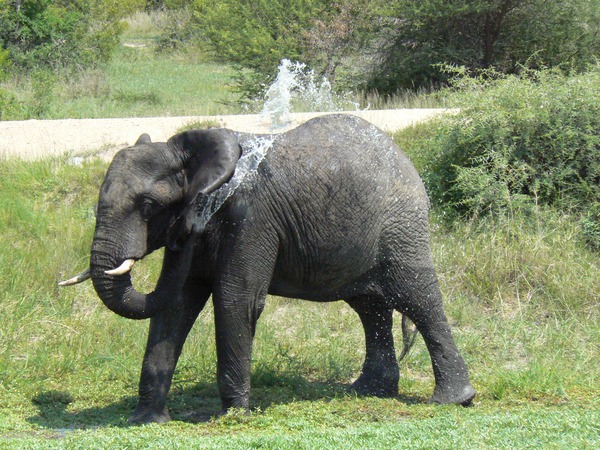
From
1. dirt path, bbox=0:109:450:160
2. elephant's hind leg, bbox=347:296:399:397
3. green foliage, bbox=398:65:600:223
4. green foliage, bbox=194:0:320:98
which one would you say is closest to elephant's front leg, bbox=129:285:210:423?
elephant's hind leg, bbox=347:296:399:397

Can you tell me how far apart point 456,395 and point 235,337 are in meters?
1.69

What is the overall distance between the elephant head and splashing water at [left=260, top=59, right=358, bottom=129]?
7353 millimetres

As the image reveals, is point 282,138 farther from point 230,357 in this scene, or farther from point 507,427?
point 507,427

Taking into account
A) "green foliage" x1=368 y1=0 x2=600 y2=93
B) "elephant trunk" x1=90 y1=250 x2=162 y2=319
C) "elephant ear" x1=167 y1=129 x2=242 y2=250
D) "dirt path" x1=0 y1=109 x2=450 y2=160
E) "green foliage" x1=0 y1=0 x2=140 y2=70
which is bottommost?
"elephant trunk" x1=90 y1=250 x2=162 y2=319

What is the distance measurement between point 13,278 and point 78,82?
1359 cm

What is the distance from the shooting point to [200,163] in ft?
20.6

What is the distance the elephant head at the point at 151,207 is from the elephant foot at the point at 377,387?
1836 mm

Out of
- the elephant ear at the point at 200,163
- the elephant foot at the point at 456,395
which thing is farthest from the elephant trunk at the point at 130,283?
the elephant foot at the point at 456,395

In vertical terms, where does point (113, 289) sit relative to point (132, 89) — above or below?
below

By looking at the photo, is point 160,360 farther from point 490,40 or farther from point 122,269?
point 490,40

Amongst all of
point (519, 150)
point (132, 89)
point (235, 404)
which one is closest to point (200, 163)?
point (235, 404)

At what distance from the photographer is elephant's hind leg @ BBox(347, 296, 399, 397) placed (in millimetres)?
7383

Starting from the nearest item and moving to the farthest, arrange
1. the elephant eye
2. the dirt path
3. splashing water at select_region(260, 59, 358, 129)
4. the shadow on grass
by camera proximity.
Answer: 1. the elephant eye
2. the shadow on grass
3. the dirt path
4. splashing water at select_region(260, 59, 358, 129)

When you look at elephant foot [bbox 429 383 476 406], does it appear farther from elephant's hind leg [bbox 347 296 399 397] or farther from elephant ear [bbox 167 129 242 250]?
elephant ear [bbox 167 129 242 250]
